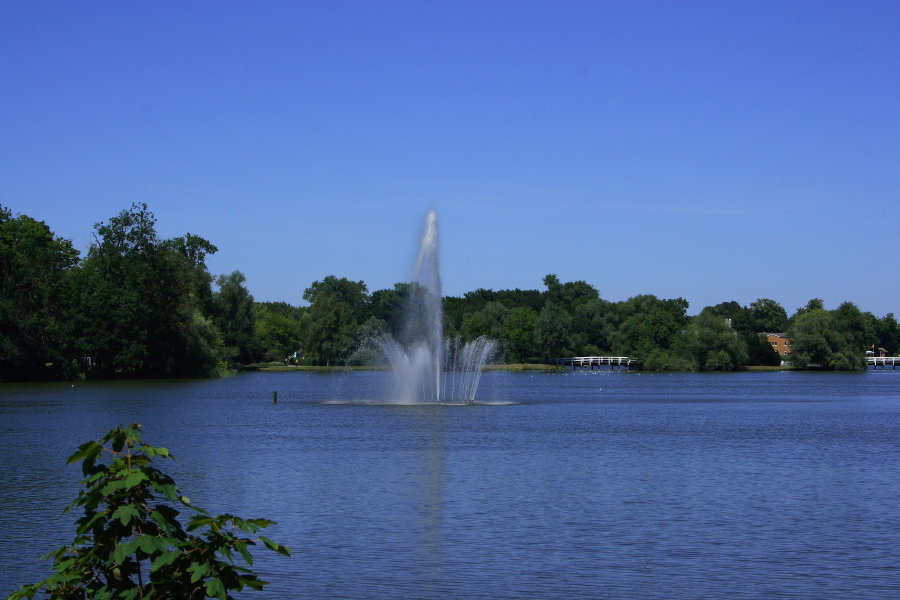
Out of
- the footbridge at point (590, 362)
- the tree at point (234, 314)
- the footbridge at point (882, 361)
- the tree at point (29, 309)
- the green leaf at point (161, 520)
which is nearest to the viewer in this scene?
the green leaf at point (161, 520)

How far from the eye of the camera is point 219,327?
386 ft

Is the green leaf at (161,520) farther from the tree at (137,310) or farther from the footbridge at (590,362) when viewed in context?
the footbridge at (590,362)

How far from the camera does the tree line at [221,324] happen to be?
278 ft

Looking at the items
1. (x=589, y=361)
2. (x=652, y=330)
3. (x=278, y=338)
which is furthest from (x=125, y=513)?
(x=278, y=338)

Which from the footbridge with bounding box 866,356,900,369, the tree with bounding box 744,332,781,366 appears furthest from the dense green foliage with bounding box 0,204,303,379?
the footbridge with bounding box 866,356,900,369

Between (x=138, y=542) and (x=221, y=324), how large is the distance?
113881mm

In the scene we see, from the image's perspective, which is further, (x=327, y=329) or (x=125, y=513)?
(x=327, y=329)

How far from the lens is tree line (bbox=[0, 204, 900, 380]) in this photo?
84.8m

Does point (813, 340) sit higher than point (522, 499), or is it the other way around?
point (813, 340)

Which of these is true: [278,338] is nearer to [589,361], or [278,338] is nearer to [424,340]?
[589,361]

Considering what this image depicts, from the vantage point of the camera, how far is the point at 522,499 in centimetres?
2225

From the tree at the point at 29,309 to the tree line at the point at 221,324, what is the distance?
0.36 feet

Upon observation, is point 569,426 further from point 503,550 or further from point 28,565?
point 28,565

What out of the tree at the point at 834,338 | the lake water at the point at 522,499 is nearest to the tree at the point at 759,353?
the tree at the point at 834,338
